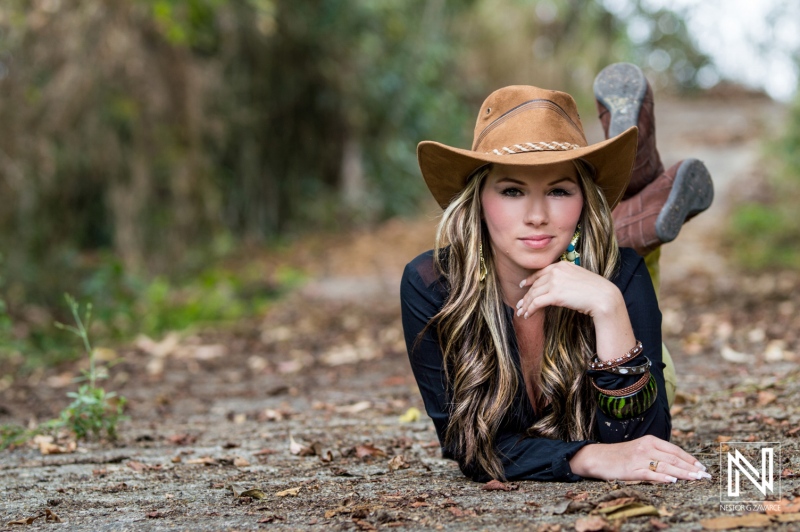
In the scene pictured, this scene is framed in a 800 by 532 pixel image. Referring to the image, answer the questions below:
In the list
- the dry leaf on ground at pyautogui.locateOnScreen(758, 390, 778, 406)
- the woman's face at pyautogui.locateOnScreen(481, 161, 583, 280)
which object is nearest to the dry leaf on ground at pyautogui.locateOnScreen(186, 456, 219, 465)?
the woman's face at pyautogui.locateOnScreen(481, 161, 583, 280)

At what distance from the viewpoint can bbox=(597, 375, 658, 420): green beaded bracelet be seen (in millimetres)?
2557

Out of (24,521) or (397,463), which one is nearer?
(24,521)

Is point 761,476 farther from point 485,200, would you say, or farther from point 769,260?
point 769,260

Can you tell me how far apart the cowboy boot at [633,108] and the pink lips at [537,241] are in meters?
1.00

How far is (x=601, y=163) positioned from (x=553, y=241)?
27 cm

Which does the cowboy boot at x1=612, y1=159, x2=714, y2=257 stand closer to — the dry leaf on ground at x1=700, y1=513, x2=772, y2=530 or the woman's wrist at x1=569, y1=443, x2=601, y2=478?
the woman's wrist at x1=569, y1=443, x2=601, y2=478

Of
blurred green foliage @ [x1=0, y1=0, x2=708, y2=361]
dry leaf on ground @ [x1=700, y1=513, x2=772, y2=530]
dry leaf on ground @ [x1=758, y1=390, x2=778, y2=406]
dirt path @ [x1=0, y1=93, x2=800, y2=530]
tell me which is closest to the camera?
dry leaf on ground @ [x1=700, y1=513, x2=772, y2=530]

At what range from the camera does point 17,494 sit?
285cm

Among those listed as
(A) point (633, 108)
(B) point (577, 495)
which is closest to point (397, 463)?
(B) point (577, 495)

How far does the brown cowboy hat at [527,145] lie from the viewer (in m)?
2.49

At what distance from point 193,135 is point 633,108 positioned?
6.65 m

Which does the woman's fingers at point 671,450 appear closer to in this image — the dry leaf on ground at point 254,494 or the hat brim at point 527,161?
the hat brim at point 527,161

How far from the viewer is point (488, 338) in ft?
8.89

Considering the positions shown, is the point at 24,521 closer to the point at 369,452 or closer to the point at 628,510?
the point at 369,452
